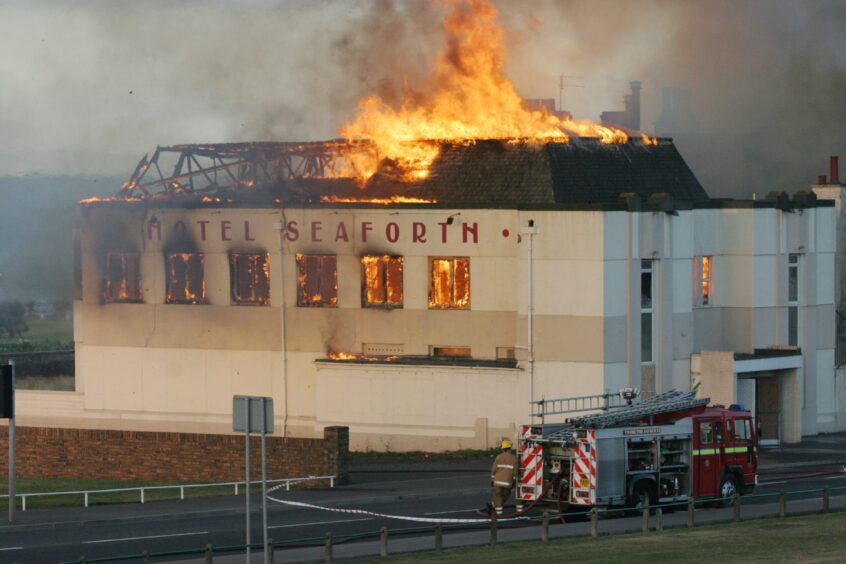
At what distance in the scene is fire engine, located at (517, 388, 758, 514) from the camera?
38.9 metres

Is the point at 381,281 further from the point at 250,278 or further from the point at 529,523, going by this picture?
the point at 529,523

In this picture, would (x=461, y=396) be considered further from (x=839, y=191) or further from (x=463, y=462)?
(x=839, y=191)

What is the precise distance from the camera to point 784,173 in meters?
84.1

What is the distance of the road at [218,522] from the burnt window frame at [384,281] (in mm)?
11204

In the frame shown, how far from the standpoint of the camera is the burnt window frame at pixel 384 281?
5856 cm

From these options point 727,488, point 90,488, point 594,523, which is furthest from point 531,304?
point 594,523

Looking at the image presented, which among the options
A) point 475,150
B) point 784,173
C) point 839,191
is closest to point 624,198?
point 475,150

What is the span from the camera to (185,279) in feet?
203

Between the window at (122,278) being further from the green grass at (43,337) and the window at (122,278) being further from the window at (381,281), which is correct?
the green grass at (43,337)

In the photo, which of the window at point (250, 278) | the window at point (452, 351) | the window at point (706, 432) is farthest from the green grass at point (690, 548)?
the window at point (250, 278)

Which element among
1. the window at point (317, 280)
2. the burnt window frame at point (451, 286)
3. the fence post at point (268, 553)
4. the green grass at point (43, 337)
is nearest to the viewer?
the fence post at point (268, 553)

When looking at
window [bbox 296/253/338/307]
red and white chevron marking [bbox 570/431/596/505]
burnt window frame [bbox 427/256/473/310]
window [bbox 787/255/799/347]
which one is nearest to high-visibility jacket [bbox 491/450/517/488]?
red and white chevron marking [bbox 570/431/596/505]

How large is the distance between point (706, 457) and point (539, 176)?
61.1 ft

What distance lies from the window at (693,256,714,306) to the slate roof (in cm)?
215
